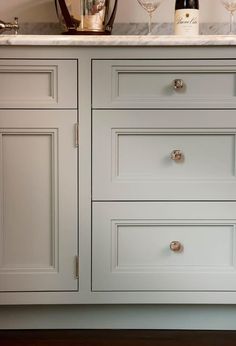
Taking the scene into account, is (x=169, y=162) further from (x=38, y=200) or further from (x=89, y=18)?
(x=89, y=18)

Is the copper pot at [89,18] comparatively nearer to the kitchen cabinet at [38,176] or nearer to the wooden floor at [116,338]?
the kitchen cabinet at [38,176]

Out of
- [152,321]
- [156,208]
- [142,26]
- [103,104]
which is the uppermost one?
[142,26]

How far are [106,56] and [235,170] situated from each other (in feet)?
1.72

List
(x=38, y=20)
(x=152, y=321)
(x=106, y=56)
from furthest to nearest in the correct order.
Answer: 1. (x=38, y=20)
2. (x=152, y=321)
3. (x=106, y=56)

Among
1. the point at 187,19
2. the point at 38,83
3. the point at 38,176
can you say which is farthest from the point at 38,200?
the point at 187,19

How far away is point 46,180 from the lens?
66.9 inches

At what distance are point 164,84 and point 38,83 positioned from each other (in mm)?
380

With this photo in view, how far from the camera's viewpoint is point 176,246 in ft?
5.64

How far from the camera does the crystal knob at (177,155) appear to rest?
1.69 m

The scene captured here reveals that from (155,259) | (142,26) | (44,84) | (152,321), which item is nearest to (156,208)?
(155,259)

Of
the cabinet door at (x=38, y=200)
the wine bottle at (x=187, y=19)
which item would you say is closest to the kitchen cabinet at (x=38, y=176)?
the cabinet door at (x=38, y=200)

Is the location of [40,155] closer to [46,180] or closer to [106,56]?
[46,180]

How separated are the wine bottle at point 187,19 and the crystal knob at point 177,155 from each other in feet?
1.48

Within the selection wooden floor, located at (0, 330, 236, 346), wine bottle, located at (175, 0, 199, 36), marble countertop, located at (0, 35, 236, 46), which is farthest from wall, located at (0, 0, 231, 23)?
wooden floor, located at (0, 330, 236, 346)
